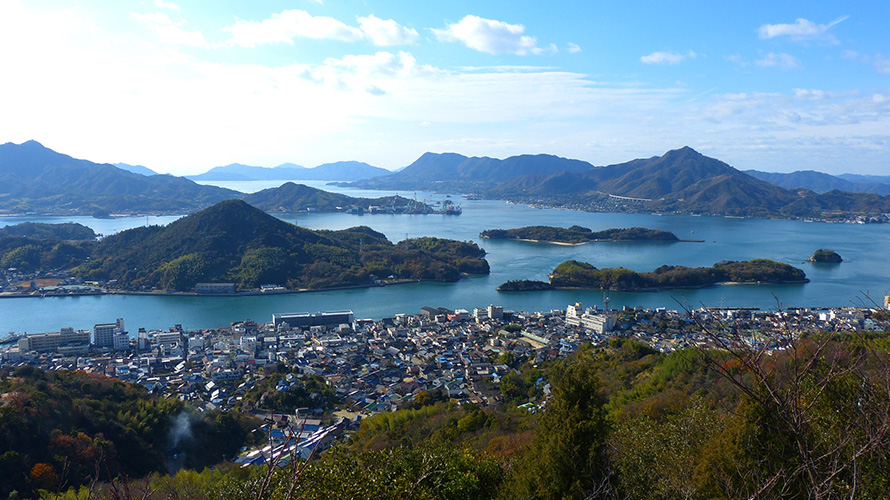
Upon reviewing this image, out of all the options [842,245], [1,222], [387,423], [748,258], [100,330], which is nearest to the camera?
[387,423]

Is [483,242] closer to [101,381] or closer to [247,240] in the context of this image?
[247,240]

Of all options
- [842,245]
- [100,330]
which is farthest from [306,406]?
[842,245]

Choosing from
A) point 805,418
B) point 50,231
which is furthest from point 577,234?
point 805,418

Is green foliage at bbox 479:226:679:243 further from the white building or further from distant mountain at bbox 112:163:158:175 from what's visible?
distant mountain at bbox 112:163:158:175

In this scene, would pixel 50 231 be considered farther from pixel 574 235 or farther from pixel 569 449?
pixel 569 449

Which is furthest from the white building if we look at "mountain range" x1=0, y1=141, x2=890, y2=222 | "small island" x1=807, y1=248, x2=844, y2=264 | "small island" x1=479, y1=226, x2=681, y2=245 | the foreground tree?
"mountain range" x1=0, y1=141, x2=890, y2=222

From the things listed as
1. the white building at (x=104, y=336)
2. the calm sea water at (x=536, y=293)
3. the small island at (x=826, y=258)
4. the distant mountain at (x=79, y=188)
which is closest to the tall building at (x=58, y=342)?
the white building at (x=104, y=336)
